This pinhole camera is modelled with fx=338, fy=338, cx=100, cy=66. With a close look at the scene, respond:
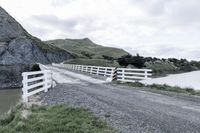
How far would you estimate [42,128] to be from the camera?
8.87 meters

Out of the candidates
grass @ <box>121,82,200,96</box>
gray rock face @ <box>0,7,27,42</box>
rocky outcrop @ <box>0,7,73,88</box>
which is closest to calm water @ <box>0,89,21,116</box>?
grass @ <box>121,82,200,96</box>

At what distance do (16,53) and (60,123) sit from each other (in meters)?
115

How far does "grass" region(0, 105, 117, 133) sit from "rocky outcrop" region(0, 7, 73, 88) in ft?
264

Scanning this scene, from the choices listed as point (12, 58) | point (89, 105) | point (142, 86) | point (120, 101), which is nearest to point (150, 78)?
point (142, 86)

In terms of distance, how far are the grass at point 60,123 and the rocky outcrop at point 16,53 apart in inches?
3167

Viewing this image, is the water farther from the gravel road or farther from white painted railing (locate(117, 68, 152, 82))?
the gravel road

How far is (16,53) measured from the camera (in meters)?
120

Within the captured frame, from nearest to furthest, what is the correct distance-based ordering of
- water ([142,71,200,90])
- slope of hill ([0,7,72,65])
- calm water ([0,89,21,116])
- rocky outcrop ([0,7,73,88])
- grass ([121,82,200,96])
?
grass ([121,82,200,96]) < water ([142,71,200,90]) < calm water ([0,89,21,116]) < rocky outcrop ([0,7,73,88]) < slope of hill ([0,7,72,65])

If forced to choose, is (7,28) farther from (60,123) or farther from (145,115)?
(60,123)

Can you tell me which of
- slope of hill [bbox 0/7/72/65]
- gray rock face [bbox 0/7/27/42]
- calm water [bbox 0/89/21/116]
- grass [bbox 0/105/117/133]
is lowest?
calm water [bbox 0/89/21/116]

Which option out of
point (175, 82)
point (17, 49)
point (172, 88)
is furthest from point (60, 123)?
point (17, 49)

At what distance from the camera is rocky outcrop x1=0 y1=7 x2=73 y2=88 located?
98000mm

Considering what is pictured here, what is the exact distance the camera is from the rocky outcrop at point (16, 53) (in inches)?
3858

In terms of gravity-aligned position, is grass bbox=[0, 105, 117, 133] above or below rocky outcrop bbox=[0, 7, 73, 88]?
below
